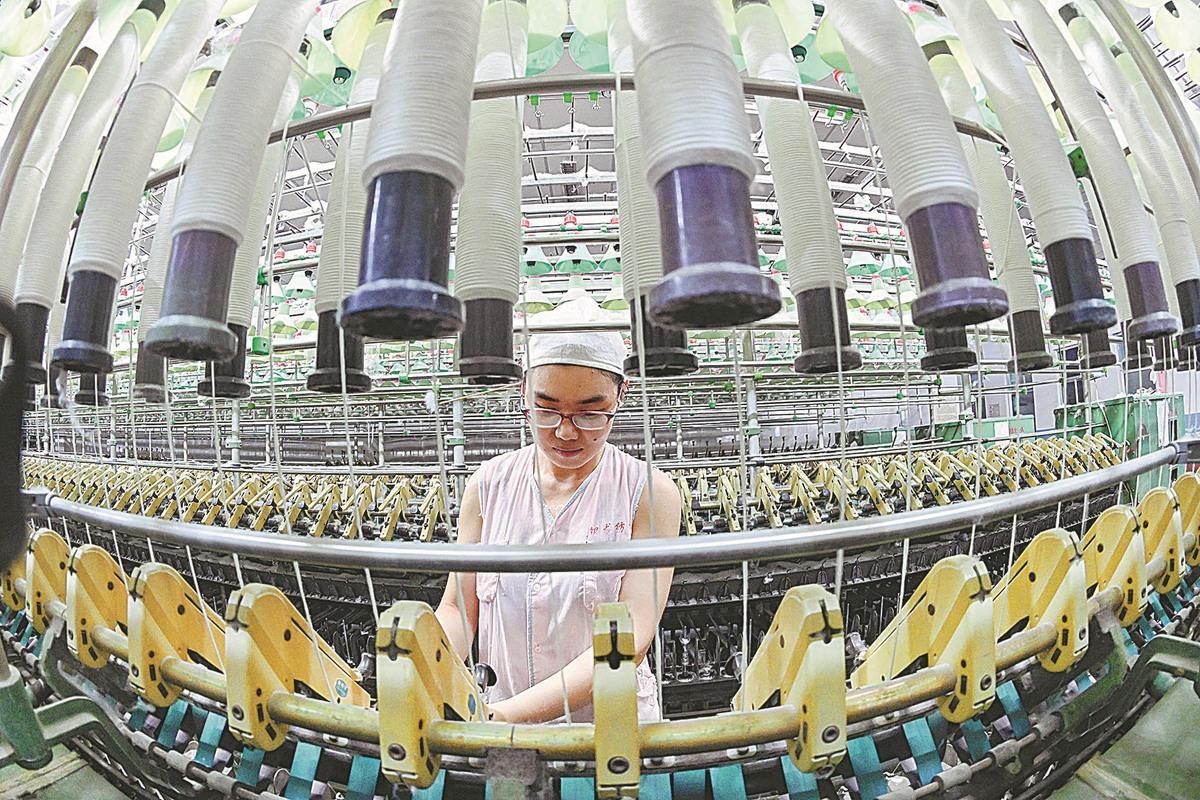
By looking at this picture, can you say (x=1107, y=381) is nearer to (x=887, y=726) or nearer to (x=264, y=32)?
(x=887, y=726)

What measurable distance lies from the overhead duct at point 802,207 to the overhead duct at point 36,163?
1.25 m

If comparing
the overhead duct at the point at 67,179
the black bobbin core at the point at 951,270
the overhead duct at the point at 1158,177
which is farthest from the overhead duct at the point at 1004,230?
the overhead duct at the point at 67,179

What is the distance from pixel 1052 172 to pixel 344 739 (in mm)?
1103

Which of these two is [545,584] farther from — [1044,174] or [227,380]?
A: [1044,174]

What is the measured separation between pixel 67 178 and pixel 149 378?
0.40 meters

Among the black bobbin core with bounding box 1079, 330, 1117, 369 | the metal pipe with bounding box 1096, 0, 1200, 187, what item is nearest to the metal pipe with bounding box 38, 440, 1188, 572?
the black bobbin core with bounding box 1079, 330, 1117, 369

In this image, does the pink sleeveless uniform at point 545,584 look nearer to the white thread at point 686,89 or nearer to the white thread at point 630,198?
the white thread at point 630,198

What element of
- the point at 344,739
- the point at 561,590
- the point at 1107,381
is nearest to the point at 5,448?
the point at 344,739

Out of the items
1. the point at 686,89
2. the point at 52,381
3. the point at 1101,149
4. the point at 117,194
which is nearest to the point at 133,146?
the point at 117,194

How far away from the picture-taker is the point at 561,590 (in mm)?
1051

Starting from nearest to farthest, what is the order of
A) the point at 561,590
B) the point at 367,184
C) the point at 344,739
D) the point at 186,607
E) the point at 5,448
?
the point at 367,184 < the point at 5,448 < the point at 344,739 < the point at 186,607 < the point at 561,590

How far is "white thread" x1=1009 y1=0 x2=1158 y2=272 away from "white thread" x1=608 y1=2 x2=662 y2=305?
2.13 feet

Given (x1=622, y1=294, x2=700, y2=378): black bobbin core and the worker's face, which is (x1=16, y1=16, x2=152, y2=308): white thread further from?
(x1=622, y1=294, x2=700, y2=378): black bobbin core

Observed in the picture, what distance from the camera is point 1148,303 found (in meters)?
0.81
